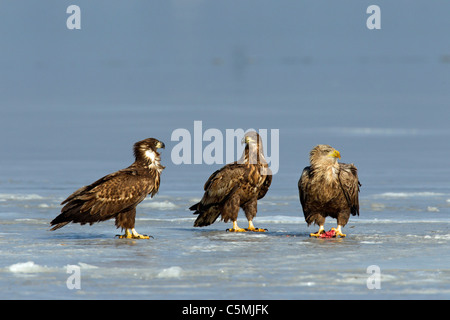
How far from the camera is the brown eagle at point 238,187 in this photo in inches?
481

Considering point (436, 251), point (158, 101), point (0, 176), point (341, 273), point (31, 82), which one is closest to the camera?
point (341, 273)

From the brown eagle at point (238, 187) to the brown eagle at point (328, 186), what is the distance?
2.83 ft

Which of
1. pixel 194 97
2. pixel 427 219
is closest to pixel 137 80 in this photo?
pixel 194 97

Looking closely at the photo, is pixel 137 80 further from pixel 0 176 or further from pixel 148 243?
pixel 148 243

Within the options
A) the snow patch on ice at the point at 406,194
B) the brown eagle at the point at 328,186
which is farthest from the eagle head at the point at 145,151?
the snow patch on ice at the point at 406,194

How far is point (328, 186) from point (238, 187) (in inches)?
52.3

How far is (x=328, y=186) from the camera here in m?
11.3

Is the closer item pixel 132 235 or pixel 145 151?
pixel 132 235

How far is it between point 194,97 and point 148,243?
74.2 feet

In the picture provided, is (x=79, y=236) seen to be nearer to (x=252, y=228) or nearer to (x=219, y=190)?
(x=219, y=190)

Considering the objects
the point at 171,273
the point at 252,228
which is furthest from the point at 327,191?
the point at 171,273

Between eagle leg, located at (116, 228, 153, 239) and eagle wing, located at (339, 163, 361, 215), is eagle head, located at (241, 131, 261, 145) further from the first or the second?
eagle leg, located at (116, 228, 153, 239)

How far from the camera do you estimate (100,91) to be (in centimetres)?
3756

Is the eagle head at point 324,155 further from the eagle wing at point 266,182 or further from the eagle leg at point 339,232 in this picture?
the eagle wing at point 266,182
